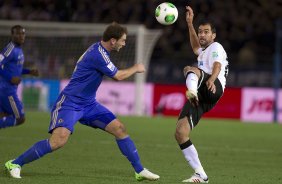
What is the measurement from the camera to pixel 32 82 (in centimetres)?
2381

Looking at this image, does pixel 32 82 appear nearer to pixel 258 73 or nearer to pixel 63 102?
pixel 258 73

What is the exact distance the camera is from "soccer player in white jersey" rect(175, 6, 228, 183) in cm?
898

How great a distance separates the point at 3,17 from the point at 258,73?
8.72 m

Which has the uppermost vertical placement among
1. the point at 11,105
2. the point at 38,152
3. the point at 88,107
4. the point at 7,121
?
the point at 88,107

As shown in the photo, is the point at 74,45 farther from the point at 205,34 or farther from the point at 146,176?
the point at 146,176

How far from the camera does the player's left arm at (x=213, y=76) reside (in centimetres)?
881

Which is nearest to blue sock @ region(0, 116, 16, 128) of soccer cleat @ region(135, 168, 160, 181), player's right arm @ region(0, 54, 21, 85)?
player's right arm @ region(0, 54, 21, 85)

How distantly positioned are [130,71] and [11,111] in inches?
233

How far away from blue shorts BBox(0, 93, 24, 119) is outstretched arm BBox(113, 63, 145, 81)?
5487mm

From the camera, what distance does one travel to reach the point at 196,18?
1041 inches

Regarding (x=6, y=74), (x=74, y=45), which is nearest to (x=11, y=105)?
(x=6, y=74)

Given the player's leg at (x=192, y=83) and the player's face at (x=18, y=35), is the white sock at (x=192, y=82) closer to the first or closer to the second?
the player's leg at (x=192, y=83)

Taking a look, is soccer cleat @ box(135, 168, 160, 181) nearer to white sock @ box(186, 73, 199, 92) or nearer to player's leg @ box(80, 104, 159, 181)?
player's leg @ box(80, 104, 159, 181)

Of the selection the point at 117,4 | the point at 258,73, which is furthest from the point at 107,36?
the point at 117,4
